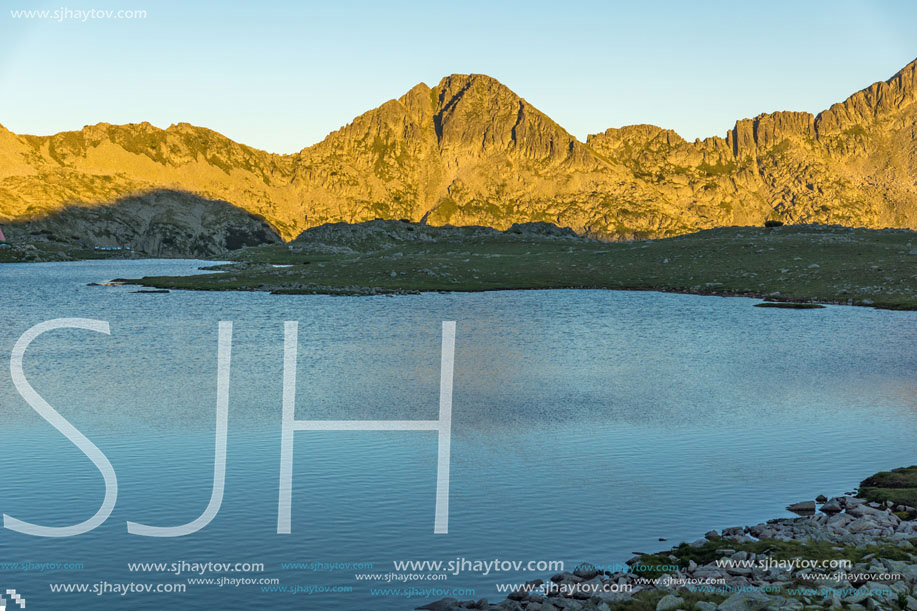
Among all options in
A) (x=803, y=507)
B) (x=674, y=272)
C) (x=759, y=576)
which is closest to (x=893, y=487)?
(x=803, y=507)

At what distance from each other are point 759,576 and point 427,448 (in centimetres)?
1616

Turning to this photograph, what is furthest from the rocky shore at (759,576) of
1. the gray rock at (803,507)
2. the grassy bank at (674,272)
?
the grassy bank at (674,272)

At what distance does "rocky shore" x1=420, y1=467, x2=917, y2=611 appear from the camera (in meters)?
16.9

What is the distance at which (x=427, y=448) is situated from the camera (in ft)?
107

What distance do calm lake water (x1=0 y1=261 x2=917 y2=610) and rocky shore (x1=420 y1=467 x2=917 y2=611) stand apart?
1173 mm

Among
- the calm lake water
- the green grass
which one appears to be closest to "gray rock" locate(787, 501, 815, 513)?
the calm lake water

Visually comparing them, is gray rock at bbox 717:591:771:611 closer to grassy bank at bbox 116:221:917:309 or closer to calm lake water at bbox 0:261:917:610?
calm lake water at bbox 0:261:917:610

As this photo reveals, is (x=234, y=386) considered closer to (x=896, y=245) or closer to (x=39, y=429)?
(x=39, y=429)

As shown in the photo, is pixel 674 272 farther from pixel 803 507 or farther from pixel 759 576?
pixel 759 576

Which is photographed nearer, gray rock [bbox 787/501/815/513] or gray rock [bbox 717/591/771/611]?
gray rock [bbox 717/591/771/611]

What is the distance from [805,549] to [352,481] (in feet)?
45.2

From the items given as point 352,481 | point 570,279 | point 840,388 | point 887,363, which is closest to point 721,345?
point 887,363

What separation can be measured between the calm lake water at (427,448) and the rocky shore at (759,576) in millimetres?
1173

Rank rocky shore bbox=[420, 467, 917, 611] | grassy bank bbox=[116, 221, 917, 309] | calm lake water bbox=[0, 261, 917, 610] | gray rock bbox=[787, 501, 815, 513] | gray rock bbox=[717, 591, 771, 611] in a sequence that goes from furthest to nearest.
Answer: grassy bank bbox=[116, 221, 917, 309], gray rock bbox=[787, 501, 815, 513], calm lake water bbox=[0, 261, 917, 610], rocky shore bbox=[420, 467, 917, 611], gray rock bbox=[717, 591, 771, 611]
